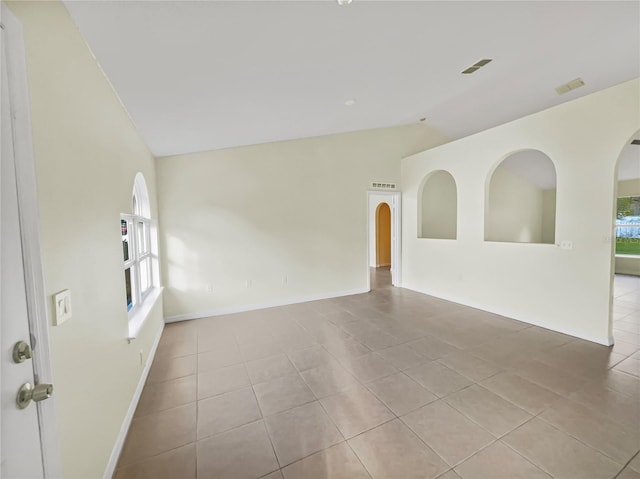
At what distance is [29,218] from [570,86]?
574 centimetres

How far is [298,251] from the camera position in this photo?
4797mm

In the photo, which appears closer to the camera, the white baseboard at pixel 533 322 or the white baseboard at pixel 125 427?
the white baseboard at pixel 125 427

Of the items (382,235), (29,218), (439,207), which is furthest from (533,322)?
(382,235)

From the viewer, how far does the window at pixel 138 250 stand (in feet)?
8.57

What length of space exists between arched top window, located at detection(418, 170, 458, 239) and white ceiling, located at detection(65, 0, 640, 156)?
204 centimetres

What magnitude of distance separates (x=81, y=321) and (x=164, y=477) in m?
1.02

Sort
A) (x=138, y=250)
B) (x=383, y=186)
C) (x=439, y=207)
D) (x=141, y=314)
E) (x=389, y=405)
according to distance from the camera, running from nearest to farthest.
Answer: (x=389, y=405), (x=141, y=314), (x=138, y=250), (x=383, y=186), (x=439, y=207)

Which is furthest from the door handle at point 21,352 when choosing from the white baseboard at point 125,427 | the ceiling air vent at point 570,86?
the ceiling air vent at point 570,86

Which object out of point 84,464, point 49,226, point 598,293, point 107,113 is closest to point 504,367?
point 598,293

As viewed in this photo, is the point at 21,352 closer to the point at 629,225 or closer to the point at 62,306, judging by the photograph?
the point at 62,306

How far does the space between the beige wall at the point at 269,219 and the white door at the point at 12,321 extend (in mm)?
3356

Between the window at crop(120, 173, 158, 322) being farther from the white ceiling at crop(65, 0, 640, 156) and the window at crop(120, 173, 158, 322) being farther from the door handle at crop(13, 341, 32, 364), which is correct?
the door handle at crop(13, 341, 32, 364)

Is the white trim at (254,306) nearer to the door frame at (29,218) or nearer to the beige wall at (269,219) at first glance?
the beige wall at (269,219)

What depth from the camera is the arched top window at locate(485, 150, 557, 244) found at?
6.36 metres
